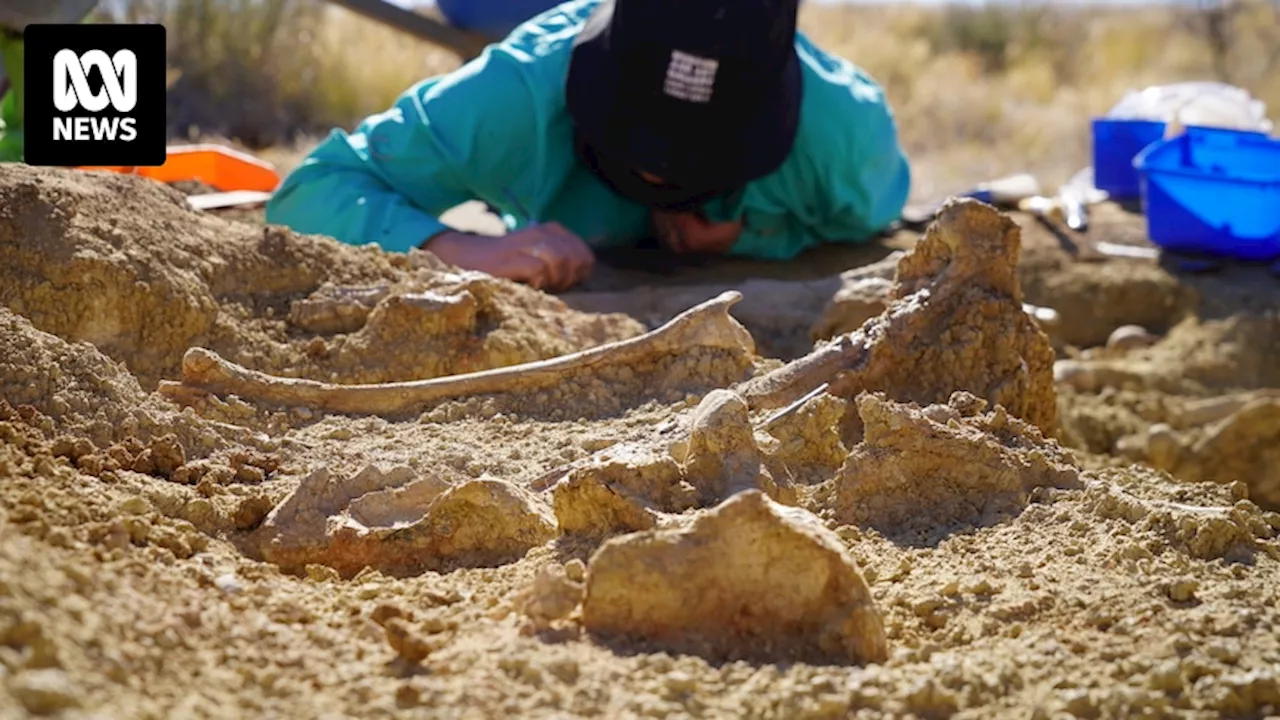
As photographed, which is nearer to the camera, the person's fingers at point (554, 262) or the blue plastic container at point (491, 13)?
the person's fingers at point (554, 262)

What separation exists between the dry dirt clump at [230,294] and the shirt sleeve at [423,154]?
1.11 metres

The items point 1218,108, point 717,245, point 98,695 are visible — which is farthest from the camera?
point 1218,108

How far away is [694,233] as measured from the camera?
493cm

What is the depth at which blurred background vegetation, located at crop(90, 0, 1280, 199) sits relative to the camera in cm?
848

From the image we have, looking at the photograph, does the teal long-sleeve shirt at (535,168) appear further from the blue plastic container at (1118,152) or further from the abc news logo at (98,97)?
the blue plastic container at (1118,152)

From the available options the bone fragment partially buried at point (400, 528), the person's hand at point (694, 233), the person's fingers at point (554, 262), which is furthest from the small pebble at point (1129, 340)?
the bone fragment partially buried at point (400, 528)

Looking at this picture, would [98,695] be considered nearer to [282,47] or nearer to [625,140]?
[625,140]

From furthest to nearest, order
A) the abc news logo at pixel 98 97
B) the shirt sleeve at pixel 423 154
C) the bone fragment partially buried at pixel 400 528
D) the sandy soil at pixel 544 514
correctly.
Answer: the shirt sleeve at pixel 423 154 < the abc news logo at pixel 98 97 < the bone fragment partially buried at pixel 400 528 < the sandy soil at pixel 544 514

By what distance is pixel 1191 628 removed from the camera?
178cm

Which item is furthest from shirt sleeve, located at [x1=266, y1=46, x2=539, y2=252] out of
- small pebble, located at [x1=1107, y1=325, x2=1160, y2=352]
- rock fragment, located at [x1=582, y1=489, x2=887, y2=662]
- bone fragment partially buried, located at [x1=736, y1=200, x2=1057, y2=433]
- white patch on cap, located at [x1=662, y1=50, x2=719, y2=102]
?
rock fragment, located at [x1=582, y1=489, x2=887, y2=662]

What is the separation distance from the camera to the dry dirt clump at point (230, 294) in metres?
2.63

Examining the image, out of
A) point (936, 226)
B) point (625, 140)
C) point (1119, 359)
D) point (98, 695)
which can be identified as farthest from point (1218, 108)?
point (98, 695)

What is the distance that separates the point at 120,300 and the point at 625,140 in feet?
5.94

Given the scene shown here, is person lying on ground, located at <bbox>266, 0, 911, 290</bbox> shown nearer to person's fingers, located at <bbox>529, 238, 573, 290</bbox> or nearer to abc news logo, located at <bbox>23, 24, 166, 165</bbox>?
person's fingers, located at <bbox>529, 238, 573, 290</bbox>
